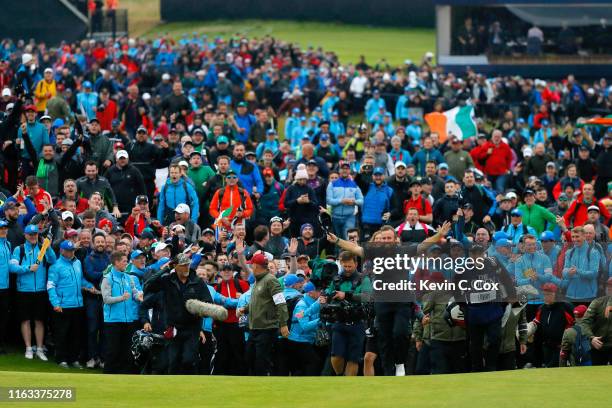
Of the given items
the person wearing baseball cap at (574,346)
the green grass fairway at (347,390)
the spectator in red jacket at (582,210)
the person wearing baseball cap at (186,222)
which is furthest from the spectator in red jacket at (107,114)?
the person wearing baseball cap at (574,346)

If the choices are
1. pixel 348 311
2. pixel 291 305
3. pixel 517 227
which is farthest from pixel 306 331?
pixel 517 227

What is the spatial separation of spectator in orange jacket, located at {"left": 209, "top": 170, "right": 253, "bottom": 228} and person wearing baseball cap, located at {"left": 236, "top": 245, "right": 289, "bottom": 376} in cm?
556

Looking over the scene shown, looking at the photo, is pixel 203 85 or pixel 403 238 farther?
pixel 203 85

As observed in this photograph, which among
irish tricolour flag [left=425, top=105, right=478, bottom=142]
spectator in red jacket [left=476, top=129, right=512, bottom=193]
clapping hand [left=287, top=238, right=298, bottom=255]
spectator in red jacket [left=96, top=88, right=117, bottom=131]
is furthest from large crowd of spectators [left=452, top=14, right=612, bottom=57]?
clapping hand [left=287, top=238, right=298, bottom=255]

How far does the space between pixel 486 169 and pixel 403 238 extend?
6.38 m

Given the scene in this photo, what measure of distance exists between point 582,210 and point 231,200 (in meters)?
5.91

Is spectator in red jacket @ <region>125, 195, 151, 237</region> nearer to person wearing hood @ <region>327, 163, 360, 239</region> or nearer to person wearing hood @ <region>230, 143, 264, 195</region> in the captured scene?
person wearing hood @ <region>230, 143, 264, 195</region>

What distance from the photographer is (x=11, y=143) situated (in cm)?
2298

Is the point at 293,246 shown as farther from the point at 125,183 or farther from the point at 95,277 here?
the point at 125,183

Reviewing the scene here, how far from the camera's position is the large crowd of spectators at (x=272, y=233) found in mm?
16750

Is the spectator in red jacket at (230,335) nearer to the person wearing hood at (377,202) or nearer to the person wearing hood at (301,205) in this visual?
the person wearing hood at (301,205)

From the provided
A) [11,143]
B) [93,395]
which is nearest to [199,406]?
[93,395]

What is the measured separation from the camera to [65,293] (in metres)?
18.8

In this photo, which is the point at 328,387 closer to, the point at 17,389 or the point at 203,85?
the point at 17,389
